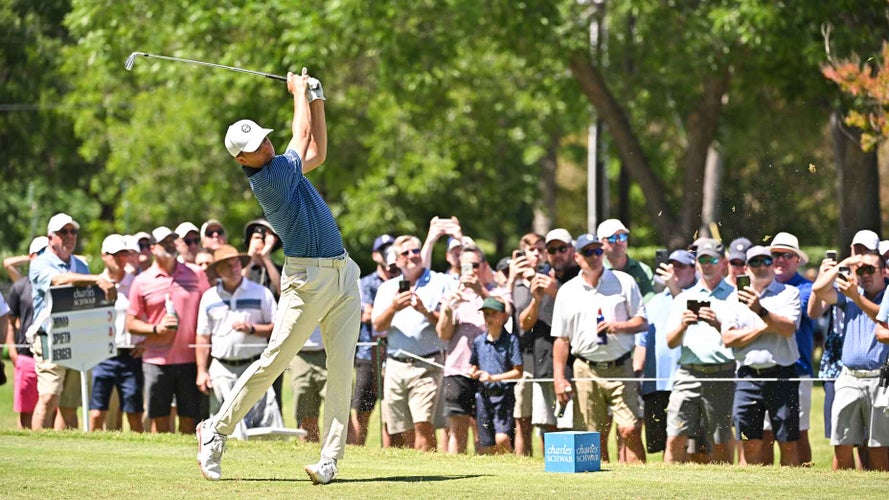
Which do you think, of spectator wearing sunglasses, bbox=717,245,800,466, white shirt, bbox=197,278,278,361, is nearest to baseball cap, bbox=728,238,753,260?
spectator wearing sunglasses, bbox=717,245,800,466

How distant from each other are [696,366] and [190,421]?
16.5 ft

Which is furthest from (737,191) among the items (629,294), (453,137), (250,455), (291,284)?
(453,137)

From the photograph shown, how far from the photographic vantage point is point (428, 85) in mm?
25109

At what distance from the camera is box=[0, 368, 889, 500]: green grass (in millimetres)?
8602

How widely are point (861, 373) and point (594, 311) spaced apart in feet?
7.14

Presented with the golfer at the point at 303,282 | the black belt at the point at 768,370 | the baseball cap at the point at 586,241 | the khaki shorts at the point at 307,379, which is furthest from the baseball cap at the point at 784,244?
the golfer at the point at 303,282

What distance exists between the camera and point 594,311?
12180 mm

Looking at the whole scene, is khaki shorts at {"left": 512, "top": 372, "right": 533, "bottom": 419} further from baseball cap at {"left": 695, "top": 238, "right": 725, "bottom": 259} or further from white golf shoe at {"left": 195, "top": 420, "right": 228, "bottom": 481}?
white golf shoe at {"left": 195, "top": 420, "right": 228, "bottom": 481}

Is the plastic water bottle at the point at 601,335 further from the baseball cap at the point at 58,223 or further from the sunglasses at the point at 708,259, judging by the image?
the baseball cap at the point at 58,223

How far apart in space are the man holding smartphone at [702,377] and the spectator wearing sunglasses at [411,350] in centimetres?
219

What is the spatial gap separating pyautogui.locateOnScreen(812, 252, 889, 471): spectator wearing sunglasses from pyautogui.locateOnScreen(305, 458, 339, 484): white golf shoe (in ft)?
15.3

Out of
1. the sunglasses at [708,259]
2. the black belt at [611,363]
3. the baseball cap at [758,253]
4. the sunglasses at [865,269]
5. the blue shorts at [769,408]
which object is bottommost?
the blue shorts at [769,408]

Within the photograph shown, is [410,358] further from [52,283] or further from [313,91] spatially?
[313,91]

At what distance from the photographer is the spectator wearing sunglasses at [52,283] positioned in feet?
45.9
